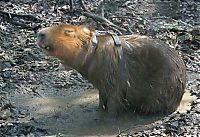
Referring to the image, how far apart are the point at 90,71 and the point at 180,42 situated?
2804 mm

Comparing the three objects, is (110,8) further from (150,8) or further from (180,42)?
(180,42)

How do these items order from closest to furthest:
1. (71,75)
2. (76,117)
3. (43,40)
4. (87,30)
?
(43,40) < (87,30) < (76,117) < (71,75)

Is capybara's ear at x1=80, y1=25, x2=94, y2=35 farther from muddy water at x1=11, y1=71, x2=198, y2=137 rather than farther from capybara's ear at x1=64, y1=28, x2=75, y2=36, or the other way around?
muddy water at x1=11, y1=71, x2=198, y2=137

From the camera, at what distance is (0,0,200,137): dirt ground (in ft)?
19.0

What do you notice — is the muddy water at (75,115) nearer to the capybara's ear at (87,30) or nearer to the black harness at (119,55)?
the black harness at (119,55)

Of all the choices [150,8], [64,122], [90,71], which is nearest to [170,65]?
[90,71]

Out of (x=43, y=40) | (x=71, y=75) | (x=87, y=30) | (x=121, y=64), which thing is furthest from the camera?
(x=71, y=75)

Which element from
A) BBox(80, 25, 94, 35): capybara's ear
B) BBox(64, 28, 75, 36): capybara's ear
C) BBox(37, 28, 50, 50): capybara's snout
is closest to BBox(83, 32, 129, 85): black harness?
BBox(80, 25, 94, 35): capybara's ear

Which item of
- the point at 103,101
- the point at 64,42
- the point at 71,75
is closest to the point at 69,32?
the point at 64,42

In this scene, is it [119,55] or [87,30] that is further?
[87,30]

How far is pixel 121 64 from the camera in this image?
5.84 meters

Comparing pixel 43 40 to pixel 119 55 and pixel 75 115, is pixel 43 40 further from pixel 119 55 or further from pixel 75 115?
pixel 75 115

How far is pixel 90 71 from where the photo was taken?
230 inches

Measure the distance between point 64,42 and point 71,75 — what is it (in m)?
1.57
